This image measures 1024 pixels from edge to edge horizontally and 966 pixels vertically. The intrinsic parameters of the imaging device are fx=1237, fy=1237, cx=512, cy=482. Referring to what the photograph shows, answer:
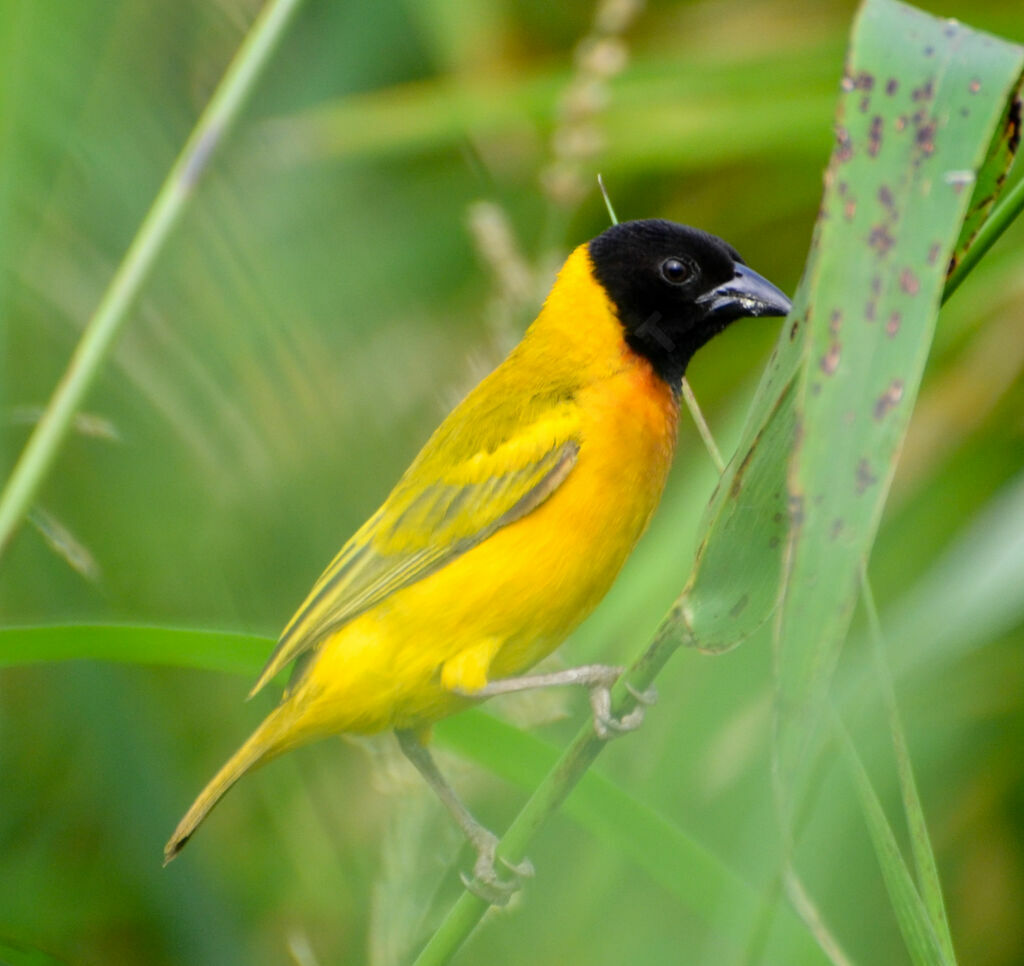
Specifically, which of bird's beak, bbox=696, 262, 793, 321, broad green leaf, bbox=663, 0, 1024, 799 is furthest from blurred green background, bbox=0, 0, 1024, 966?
broad green leaf, bbox=663, 0, 1024, 799

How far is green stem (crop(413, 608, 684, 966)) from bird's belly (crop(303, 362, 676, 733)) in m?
0.58

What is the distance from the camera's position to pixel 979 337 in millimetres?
2814

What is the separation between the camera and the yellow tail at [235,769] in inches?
69.7

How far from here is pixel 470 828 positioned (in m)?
2.31

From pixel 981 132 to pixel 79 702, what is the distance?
178cm

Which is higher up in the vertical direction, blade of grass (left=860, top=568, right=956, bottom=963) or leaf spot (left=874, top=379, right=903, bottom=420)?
leaf spot (left=874, top=379, right=903, bottom=420)

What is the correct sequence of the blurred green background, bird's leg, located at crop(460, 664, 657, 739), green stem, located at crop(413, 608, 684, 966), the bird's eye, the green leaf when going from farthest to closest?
1. the bird's eye
2. the blurred green background
3. bird's leg, located at crop(460, 664, 657, 739)
4. the green leaf
5. green stem, located at crop(413, 608, 684, 966)

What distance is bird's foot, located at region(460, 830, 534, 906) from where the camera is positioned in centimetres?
150

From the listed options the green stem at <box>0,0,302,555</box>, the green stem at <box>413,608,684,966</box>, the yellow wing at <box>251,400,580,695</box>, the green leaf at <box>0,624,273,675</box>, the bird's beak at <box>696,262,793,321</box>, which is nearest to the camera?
the green stem at <box>413,608,684,966</box>

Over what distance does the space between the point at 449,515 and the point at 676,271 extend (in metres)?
0.65

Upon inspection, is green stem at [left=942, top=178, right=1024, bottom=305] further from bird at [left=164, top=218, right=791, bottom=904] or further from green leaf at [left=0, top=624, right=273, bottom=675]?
bird at [left=164, top=218, right=791, bottom=904]

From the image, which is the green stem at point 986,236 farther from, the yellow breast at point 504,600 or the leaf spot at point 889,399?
the yellow breast at point 504,600

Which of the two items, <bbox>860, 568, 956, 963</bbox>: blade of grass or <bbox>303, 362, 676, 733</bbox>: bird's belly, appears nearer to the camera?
<bbox>860, 568, 956, 963</bbox>: blade of grass

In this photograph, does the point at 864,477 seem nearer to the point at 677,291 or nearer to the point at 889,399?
the point at 889,399
